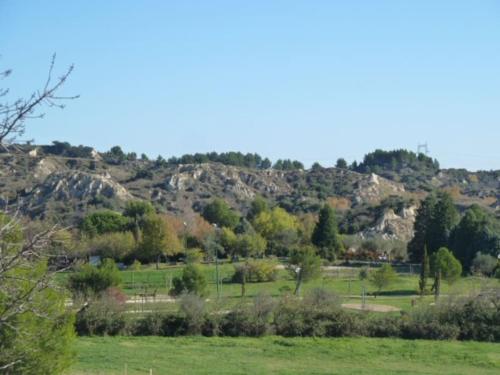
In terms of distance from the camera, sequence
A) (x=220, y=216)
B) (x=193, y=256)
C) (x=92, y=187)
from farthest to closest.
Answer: (x=92, y=187) → (x=220, y=216) → (x=193, y=256)

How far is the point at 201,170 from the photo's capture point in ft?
398

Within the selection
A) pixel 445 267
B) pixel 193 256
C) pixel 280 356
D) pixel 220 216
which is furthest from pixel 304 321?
pixel 220 216

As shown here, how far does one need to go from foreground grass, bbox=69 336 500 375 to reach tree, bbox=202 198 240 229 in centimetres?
5119

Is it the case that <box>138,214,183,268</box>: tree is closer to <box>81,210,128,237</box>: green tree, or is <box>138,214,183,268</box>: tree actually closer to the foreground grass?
<box>81,210,128,237</box>: green tree

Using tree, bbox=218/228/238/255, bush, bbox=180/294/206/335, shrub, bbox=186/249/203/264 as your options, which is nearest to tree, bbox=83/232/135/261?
shrub, bbox=186/249/203/264

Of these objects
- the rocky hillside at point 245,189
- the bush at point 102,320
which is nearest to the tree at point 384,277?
the bush at point 102,320

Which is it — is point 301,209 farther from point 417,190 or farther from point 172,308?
point 172,308

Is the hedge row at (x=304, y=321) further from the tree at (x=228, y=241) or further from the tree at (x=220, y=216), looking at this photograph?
the tree at (x=220, y=216)

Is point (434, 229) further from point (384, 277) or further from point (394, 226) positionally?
point (384, 277)

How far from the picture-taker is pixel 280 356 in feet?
97.2

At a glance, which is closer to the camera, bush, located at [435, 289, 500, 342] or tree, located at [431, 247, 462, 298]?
bush, located at [435, 289, 500, 342]

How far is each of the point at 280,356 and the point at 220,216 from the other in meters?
56.9

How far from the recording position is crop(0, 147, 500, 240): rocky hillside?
93625mm

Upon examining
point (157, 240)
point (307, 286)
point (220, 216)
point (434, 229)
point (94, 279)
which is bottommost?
point (307, 286)
